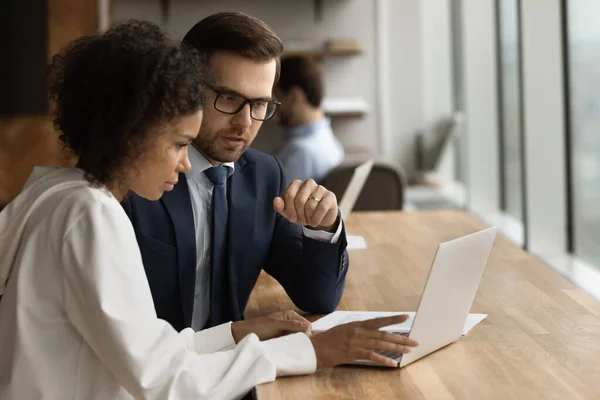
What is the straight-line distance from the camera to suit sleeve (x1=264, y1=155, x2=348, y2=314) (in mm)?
1990

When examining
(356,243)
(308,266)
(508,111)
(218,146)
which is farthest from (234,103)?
(508,111)

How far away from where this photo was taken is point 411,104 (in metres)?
7.70

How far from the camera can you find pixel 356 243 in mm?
2830

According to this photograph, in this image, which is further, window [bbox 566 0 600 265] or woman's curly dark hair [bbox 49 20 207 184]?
window [bbox 566 0 600 265]

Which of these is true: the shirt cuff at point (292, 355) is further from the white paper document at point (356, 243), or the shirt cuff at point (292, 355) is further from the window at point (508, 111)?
the window at point (508, 111)

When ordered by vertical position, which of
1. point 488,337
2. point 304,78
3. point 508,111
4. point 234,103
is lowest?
point 488,337

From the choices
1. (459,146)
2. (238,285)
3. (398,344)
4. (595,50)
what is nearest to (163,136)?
(398,344)

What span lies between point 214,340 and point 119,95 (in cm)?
50

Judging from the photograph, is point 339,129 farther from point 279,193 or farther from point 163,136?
point 163,136

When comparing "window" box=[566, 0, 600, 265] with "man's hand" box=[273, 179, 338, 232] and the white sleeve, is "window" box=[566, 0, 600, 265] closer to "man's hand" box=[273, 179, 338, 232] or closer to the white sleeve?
"man's hand" box=[273, 179, 338, 232]

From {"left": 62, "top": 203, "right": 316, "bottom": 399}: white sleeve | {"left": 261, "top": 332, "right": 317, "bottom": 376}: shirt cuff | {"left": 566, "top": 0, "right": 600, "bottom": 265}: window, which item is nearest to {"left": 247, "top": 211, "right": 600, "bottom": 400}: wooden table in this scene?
{"left": 261, "top": 332, "right": 317, "bottom": 376}: shirt cuff

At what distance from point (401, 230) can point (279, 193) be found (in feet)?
3.11

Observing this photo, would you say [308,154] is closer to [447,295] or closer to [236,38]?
[236,38]

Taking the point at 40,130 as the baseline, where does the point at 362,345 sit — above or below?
below
